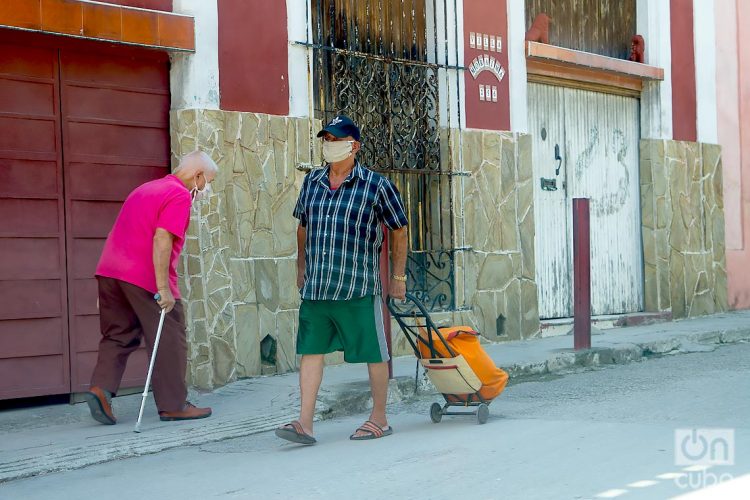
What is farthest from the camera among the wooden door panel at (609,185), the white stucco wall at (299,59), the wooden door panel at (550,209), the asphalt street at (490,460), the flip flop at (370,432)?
the wooden door panel at (609,185)

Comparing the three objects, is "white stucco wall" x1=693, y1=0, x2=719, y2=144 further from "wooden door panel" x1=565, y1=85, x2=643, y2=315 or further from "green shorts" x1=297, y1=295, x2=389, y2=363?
"green shorts" x1=297, y1=295, x2=389, y2=363

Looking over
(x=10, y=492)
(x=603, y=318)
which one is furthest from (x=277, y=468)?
(x=603, y=318)

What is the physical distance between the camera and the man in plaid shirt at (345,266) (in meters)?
6.95

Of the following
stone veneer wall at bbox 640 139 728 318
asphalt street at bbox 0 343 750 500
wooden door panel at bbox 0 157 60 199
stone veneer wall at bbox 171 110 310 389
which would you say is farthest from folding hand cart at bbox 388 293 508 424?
stone veneer wall at bbox 640 139 728 318

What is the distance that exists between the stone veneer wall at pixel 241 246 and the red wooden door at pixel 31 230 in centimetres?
102

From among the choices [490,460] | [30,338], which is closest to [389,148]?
[30,338]

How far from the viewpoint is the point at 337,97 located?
1042 centimetres

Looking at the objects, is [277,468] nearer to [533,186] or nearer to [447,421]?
[447,421]

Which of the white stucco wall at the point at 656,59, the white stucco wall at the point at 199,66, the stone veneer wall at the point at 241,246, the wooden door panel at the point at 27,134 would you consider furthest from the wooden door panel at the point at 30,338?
the white stucco wall at the point at 656,59

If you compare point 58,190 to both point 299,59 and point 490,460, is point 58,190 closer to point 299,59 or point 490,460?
point 299,59

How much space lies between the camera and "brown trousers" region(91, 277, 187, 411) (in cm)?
757

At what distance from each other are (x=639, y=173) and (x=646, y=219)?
571mm

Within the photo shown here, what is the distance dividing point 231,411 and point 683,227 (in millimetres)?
8210

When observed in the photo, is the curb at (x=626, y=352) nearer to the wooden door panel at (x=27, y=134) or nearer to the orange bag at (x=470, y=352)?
→ the orange bag at (x=470, y=352)
